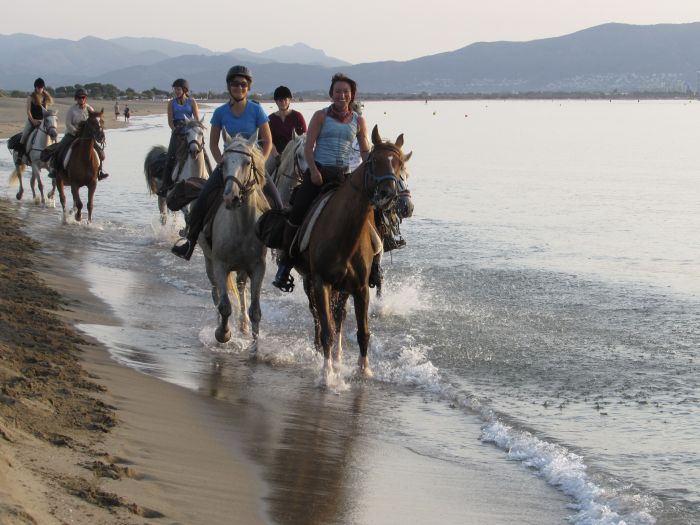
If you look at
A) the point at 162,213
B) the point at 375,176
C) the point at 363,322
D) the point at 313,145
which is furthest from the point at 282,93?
the point at 162,213

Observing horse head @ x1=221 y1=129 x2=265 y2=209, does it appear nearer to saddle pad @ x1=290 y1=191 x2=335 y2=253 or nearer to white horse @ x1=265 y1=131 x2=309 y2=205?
saddle pad @ x1=290 y1=191 x2=335 y2=253

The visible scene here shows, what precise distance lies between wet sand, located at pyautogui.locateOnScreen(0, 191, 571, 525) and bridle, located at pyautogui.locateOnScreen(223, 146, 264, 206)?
174 cm

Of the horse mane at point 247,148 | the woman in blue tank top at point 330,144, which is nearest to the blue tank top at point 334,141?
the woman in blue tank top at point 330,144

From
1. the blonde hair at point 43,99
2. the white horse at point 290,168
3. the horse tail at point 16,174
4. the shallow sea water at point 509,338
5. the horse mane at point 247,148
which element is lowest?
the shallow sea water at point 509,338

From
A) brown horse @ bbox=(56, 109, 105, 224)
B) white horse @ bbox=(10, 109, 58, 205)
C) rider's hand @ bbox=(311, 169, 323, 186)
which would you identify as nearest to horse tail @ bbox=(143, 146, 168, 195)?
brown horse @ bbox=(56, 109, 105, 224)

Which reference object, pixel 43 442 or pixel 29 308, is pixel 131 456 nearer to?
pixel 43 442

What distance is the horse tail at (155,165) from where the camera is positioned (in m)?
18.0

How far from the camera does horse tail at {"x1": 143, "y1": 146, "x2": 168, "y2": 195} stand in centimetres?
1795

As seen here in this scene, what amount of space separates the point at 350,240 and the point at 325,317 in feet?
2.68

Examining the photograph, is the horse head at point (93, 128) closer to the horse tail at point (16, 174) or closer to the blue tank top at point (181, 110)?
the blue tank top at point (181, 110)

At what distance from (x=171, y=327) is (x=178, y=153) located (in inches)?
145

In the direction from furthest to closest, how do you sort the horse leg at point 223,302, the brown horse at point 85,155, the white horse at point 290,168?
the brown horse at point 85,155
the white horse at point 290,168
the horse leg at point 223,302

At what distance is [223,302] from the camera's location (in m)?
10.6

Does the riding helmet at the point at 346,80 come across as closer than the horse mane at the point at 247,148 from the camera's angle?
Yes
